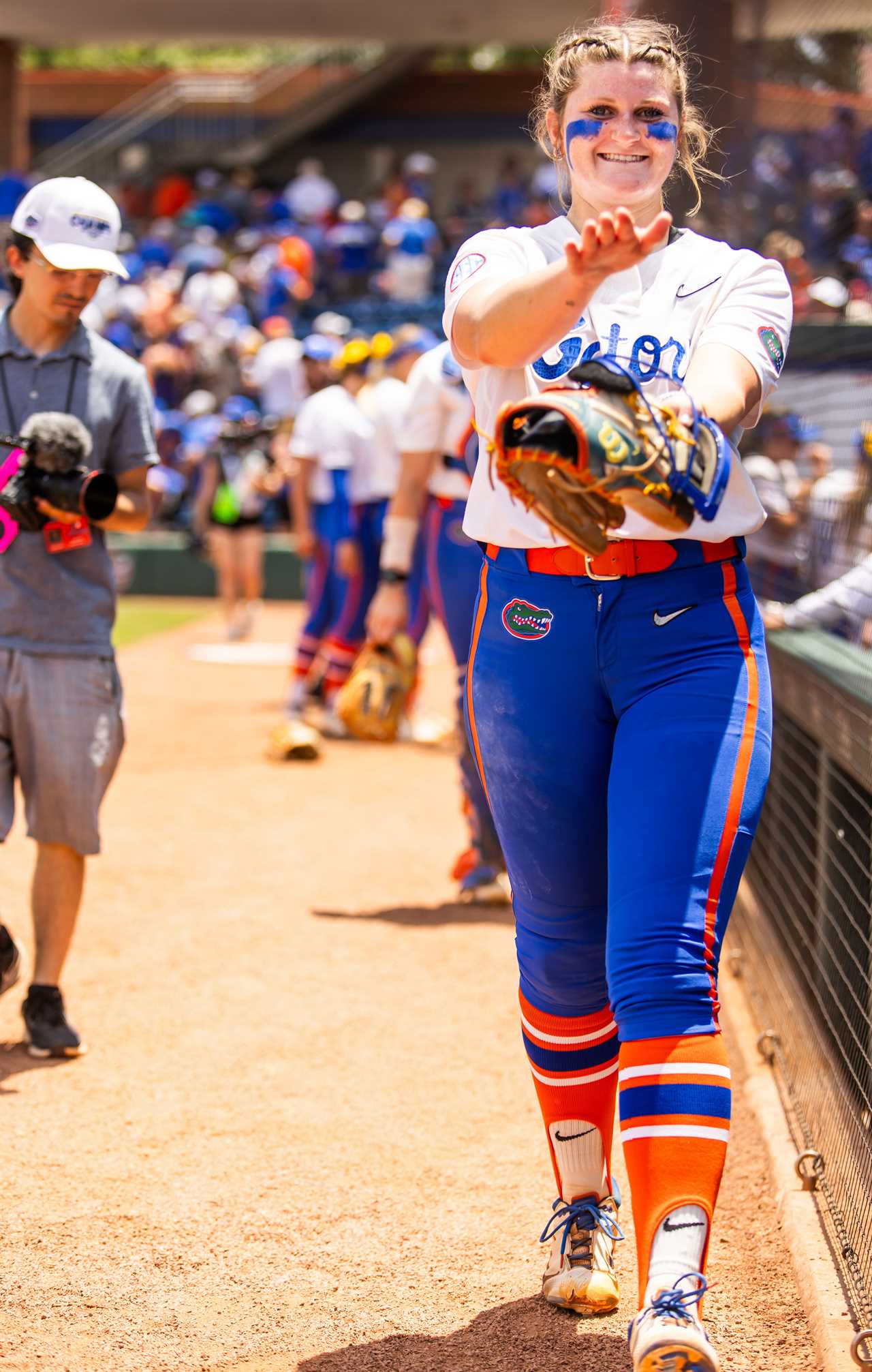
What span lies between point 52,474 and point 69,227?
2.09 ft

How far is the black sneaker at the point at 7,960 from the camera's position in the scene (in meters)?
4.52

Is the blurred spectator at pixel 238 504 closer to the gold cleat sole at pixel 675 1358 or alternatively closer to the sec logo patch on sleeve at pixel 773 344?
the sec logo patch on sleeve at pixel 773 344

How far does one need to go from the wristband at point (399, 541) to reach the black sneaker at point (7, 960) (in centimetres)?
237

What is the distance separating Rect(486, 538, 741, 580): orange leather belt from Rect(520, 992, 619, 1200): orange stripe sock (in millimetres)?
832

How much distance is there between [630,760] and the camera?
2580 mm

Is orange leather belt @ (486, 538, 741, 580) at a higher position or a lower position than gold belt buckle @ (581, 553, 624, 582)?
higher

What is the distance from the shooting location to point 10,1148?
3.88 m

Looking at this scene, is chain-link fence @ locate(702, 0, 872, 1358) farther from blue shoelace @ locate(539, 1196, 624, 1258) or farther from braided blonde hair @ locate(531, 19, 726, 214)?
braided blonde hair @ locate(531, 19, 726, 214)

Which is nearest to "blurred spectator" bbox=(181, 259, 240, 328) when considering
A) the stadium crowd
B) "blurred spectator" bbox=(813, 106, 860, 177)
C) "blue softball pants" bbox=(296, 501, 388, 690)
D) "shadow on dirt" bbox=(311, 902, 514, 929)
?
the stadium crowd

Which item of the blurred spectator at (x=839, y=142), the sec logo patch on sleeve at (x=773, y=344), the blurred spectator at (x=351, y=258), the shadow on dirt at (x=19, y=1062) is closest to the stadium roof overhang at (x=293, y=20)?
the blurred spectator at (x=351, y=258)

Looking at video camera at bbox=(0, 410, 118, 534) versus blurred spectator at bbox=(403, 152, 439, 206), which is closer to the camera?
video camera at bbox=(0, 410, 118, 534)

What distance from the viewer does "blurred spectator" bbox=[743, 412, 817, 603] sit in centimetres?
702

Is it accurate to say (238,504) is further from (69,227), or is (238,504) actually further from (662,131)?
(662,131)

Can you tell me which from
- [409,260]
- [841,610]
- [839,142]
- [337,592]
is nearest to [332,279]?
[409,260]
